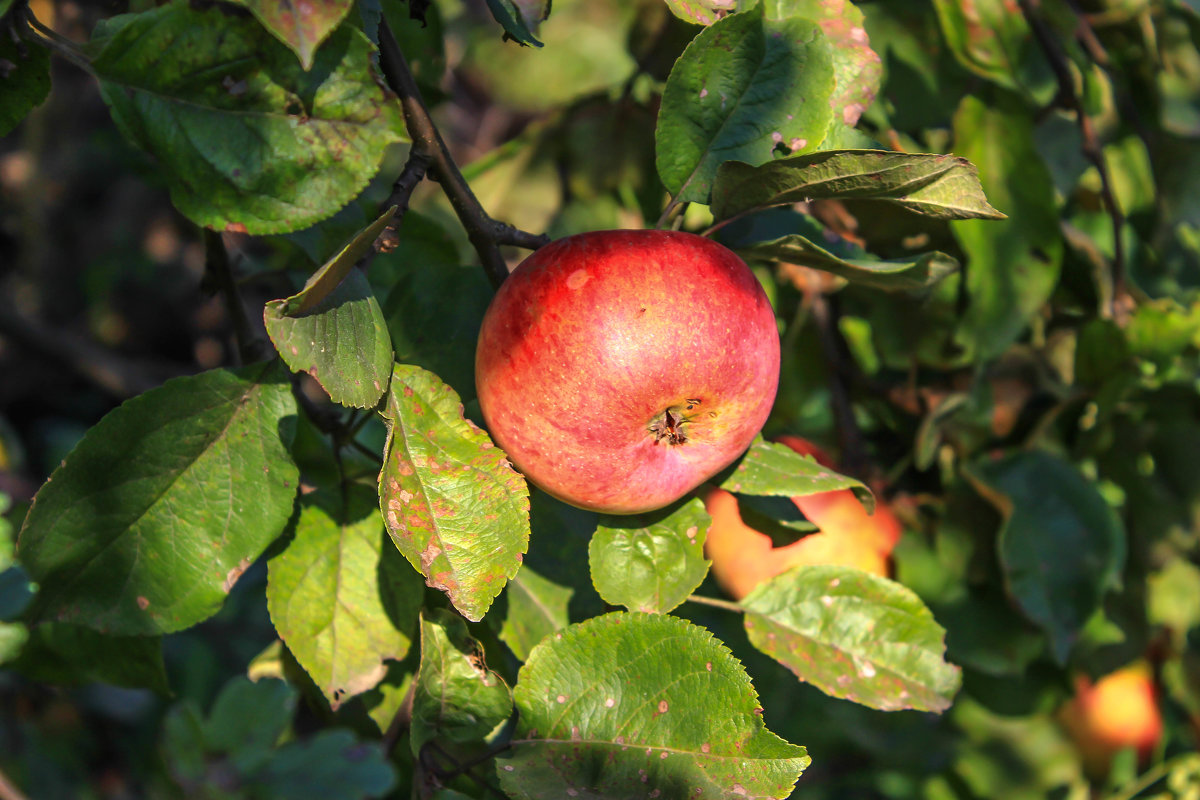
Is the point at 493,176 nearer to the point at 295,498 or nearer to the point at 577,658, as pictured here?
the point at 295,498

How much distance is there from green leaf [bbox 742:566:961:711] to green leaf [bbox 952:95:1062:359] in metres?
0.39

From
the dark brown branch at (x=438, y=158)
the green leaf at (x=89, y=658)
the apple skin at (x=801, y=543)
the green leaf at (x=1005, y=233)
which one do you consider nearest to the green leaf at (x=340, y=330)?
the dark brown branch at (x=438, y=158)

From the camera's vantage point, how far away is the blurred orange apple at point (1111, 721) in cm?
161

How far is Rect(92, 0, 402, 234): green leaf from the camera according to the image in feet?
1.83

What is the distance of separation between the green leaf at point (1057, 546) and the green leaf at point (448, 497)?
71 cm

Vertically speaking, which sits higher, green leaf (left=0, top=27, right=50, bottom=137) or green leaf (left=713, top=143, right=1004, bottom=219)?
green leaf (left=0, top=27, right=50, bottom=137)

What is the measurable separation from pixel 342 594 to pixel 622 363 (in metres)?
0.32

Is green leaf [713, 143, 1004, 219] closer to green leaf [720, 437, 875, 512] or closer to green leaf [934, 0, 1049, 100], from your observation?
green leaf [720, 437, 875, 512]

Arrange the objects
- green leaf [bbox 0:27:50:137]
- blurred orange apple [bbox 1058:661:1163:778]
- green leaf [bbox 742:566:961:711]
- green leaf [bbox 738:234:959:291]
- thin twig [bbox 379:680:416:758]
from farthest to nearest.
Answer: blurred orange apple [bbox 1058:661:1163:778] < thin twig [bbox 379:680:416:758] < green leaf [bbox 742:566:961:711] < green leaf [bbox 738:234:959:291] < green leaf [bbox 0:27:50:137]

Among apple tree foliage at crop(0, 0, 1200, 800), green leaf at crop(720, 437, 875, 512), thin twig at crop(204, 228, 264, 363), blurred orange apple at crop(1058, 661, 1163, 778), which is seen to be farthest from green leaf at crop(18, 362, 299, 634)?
blurred orange apple at crop(1058, 661, 1163, 778)

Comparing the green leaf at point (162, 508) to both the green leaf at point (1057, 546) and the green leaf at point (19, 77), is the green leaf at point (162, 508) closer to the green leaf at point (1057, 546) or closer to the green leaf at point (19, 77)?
the green leaf at point (19, 77)

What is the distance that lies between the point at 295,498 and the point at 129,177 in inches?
94.1

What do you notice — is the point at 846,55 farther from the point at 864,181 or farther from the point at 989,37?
the point at 989,37

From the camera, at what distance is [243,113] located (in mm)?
583
